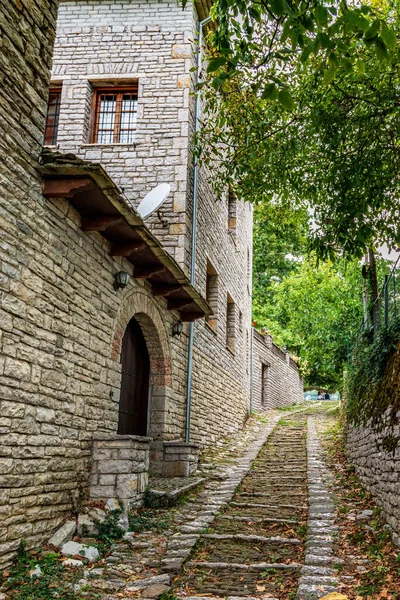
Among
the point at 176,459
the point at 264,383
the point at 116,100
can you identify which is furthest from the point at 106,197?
the point at 264,383

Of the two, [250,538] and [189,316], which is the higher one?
[189,316]

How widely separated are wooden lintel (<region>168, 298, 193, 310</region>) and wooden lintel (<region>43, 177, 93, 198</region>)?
12.4 ft

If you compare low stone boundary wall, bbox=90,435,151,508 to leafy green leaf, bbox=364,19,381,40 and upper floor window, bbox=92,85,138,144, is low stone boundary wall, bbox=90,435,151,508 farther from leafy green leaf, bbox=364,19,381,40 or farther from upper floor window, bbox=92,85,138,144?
upper floor window, bbox=92,85,138,144

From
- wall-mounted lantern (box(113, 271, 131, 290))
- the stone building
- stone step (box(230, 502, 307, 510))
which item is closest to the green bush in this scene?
stone step (box(230, 502, 307, 510))

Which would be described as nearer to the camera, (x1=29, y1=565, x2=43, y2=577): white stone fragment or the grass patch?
the grass patch

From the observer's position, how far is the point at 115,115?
10070mm

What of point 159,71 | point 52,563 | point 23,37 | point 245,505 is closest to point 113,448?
point 52,563

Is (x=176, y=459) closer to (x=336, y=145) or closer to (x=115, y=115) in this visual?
(x=336, y=145)

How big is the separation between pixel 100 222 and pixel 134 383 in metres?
3.18

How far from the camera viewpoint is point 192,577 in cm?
457

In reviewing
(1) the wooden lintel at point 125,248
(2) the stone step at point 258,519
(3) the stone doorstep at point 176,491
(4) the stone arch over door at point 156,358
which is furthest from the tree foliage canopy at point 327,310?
(1) the wooden lintel at point 125,248

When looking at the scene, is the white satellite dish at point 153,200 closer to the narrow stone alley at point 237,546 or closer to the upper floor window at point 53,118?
the upper floor window at point 53,118

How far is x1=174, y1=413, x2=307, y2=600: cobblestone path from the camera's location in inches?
173

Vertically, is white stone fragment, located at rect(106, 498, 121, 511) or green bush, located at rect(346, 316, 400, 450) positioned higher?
green bush, located at rect(346, 316, 400, 450)
